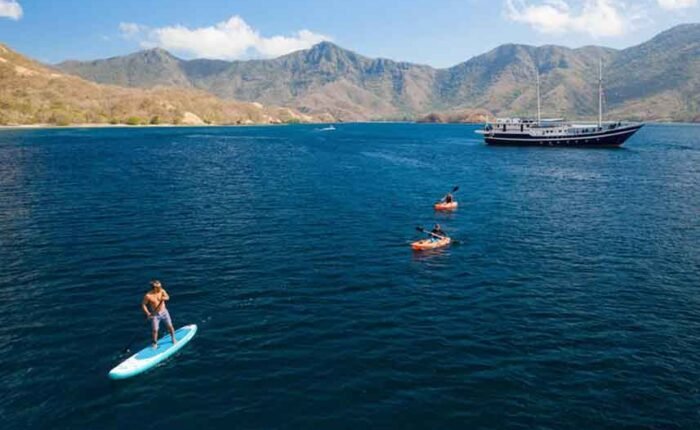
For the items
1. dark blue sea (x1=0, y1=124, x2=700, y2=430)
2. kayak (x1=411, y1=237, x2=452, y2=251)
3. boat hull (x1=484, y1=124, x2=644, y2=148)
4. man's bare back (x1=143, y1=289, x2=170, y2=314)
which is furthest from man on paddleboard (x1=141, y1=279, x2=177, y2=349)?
boat hull (x1=484, y1=124, x2=644, y2=148)

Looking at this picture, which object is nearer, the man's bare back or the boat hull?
the man's bare back

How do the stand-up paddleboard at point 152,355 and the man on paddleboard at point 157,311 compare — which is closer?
the stand-up paddleboard at point 152,355

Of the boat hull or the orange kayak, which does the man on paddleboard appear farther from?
the boat hull

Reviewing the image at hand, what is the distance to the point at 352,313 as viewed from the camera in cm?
3406

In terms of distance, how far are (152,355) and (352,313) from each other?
13172mm

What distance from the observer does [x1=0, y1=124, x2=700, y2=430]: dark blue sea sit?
2341cm

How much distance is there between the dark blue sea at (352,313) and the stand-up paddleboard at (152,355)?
0.60 metres

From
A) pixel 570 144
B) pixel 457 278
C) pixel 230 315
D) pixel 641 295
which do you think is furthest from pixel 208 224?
pixel 570 144

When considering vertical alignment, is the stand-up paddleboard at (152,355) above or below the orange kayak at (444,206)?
below

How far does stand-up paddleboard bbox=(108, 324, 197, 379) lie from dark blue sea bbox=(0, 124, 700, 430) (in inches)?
23.7

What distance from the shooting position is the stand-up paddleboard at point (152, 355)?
25.6 meters

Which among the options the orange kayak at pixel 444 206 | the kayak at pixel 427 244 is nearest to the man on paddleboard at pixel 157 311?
the kayak at pixel 427 244

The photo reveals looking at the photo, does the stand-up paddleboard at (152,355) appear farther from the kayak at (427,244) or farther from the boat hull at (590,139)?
the boat hull at (590,139)

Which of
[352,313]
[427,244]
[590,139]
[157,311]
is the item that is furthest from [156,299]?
[590,139]
